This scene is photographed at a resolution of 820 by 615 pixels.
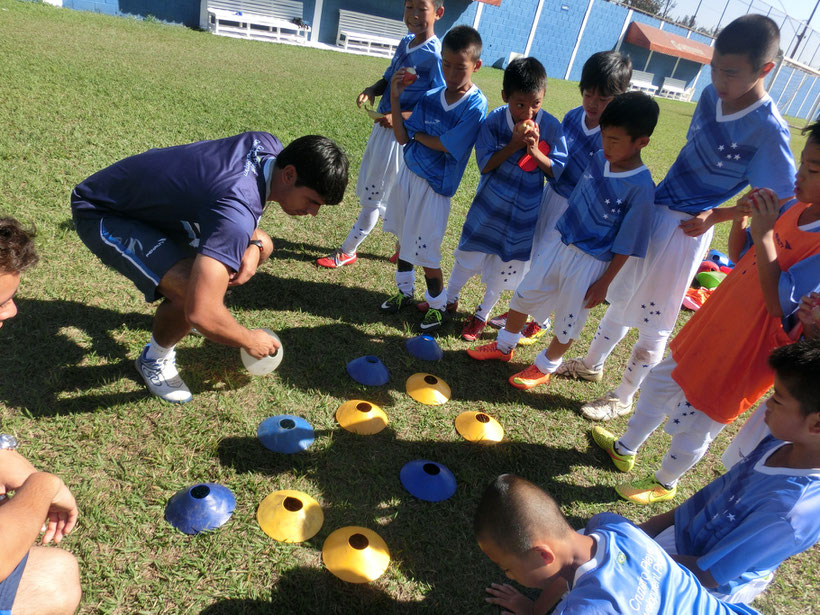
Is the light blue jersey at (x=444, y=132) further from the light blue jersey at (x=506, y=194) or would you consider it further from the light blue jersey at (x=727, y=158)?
the light blue jersey at (x=727, y=158)

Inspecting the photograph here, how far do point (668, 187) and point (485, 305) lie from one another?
1459mm

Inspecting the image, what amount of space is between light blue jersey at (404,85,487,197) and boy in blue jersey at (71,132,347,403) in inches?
45.4

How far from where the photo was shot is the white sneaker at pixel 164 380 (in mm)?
2777

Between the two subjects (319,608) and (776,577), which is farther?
(776,577)

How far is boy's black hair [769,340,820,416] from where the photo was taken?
1.63m

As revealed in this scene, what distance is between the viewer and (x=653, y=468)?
10.2 feet

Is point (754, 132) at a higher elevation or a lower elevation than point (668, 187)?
higher

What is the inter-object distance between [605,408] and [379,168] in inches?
95.6

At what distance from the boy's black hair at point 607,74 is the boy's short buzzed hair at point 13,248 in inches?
111

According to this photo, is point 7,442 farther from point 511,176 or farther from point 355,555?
point 511,176

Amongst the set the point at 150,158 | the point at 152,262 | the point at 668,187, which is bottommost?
the point at 152,262

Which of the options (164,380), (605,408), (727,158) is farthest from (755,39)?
(164,380)

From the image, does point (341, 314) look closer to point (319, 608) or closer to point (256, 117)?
point (319, 608)

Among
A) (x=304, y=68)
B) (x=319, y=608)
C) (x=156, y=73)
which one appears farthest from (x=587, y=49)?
(x=319, y=608)
